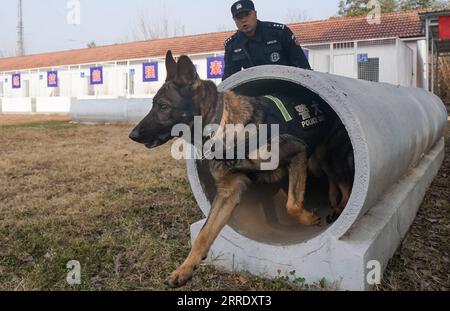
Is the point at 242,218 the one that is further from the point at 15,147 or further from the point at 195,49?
the point at 195,49

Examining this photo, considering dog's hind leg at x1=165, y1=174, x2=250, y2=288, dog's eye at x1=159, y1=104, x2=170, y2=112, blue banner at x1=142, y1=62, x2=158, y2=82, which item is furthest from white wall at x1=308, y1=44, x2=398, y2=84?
dog's eye at x1=159, y1=104, x2=170, y2=112

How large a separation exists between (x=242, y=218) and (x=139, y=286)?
1.02m

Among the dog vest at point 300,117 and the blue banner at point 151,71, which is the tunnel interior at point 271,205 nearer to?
the dog vest at point 300,117

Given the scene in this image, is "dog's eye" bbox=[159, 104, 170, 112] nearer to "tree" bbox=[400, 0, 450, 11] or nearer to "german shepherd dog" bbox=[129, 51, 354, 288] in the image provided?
"german shepherd dog" bbox=[129, 51, 354, 288]

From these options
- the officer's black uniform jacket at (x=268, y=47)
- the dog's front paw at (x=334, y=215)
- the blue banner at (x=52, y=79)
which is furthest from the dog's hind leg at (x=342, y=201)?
the blue banner at (x=52, y=79)

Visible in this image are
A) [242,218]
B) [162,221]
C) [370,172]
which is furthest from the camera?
[162,221]

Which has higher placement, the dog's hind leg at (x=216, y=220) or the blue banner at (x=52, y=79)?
the blue banner at (x=52, y=79)

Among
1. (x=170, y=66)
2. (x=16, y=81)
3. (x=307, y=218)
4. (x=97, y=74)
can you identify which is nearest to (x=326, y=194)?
(x=307, y=218)

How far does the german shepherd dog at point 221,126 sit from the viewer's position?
2.71 m

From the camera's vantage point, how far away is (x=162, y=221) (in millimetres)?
4355

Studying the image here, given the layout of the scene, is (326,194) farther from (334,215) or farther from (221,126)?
(221,126)

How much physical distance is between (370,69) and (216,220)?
18.3 meters

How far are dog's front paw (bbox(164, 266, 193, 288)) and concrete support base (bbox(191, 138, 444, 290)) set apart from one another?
2.21 feet
